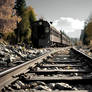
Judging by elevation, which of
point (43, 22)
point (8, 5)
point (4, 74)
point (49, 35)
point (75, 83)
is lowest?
point (75, 83)

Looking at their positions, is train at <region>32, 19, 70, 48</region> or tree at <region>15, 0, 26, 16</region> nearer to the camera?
train at <region>32, 19, 70, 48</region>

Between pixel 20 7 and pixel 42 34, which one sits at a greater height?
pixel 20 7

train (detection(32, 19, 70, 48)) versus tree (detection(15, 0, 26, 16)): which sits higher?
tree (detection(15, 0, 26, 16))

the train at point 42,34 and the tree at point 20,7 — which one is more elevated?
the tree at point 20,7

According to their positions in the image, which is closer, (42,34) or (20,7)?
(42,34)

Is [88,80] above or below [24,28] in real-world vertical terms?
below

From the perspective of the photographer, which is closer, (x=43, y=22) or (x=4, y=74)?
(x=4, y=74)

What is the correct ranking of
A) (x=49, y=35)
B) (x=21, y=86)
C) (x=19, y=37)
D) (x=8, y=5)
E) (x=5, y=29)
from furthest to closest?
(x=19, y=37)
(x=8, y=5)
(x=5, y=29)
(x=49, y=35)
(x=21, y=86)

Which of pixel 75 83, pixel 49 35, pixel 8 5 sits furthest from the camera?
pixel 8 5

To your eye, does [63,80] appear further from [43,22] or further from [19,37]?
[19,37]

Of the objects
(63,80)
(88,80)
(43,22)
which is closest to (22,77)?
(63,80)

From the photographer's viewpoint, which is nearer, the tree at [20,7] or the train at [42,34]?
the train at [42,34]

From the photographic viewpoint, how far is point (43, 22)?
61.4 feet

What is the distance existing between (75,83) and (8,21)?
24.1 meters
